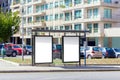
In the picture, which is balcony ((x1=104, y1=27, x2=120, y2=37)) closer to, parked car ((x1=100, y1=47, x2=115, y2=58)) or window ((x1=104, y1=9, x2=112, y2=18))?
window ((x1=104, y1=9, x2=112, y2=18))

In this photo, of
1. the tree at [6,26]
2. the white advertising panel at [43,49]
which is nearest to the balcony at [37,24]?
the tree at [6,26]

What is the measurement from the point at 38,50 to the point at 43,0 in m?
60.5

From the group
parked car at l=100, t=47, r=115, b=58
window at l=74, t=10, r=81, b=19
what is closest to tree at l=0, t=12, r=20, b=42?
window at l=74, t=10, r=81, b=19

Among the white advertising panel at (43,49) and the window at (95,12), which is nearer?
the white advertising panel at (43,49)

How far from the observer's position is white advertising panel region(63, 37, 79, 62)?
27.4 metres

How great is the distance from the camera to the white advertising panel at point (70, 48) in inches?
1078

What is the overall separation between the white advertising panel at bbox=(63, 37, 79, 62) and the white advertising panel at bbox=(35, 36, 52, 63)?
1.25 meters

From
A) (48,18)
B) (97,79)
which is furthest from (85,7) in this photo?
(97,79)

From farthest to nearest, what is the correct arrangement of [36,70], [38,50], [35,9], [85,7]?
[35,9]
[85,7]
[38,50]
[36,70]

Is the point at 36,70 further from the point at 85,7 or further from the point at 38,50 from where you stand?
the point at 85,7

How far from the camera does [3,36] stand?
205ft

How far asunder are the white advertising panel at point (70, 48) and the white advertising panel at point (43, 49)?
4.11ft

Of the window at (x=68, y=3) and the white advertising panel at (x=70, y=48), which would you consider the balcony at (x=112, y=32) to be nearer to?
the window at (x=68, y=3)

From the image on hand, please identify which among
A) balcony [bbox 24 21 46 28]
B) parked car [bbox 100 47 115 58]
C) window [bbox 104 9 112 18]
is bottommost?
parked car [bbox 100 47 115 58]
